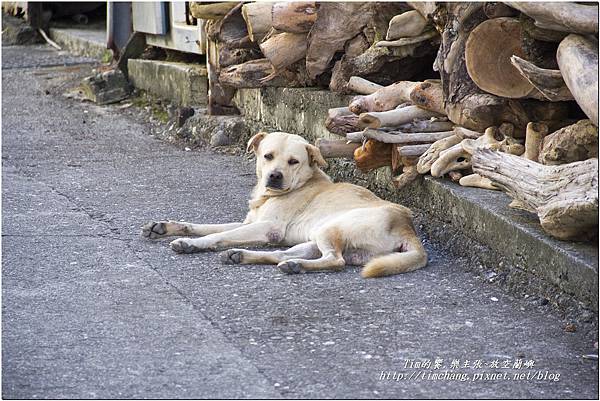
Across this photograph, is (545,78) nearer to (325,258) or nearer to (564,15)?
(564,15)

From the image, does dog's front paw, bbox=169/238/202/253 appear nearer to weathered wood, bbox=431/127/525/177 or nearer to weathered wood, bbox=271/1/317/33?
weathered wood, bbox=431/127/525/177

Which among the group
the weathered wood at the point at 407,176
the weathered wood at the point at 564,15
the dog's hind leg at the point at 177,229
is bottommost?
the dog's hind leg at the point at 177,229

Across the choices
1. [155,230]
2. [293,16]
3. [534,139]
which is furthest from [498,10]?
[155,230]

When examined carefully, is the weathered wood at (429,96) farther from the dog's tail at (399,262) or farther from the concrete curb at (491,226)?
the dog's tail at (399,262)

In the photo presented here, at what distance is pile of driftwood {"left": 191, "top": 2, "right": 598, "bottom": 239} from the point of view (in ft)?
14.7

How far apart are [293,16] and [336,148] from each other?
3.74 ft

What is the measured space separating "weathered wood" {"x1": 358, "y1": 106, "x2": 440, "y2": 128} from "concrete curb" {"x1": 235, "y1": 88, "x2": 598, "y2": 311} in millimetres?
385

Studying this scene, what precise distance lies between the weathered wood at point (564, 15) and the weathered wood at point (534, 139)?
2.48 feet

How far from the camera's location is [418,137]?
600 centimetres

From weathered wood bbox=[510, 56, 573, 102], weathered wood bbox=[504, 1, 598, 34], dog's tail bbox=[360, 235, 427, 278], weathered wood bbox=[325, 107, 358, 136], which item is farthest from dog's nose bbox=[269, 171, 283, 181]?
weathered wood bbox=[504, 1, 598, 34]

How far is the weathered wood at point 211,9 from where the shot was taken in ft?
27.0

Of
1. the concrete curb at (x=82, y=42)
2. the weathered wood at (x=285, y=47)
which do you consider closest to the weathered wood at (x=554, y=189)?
the weathered wood at (x=285, y=47)

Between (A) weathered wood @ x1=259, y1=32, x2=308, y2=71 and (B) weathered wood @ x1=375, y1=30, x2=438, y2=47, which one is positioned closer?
(B) weathered wood @ x1=375, y1=30, x2=438, y2=47

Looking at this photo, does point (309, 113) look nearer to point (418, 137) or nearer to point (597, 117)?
point (418, 137)
